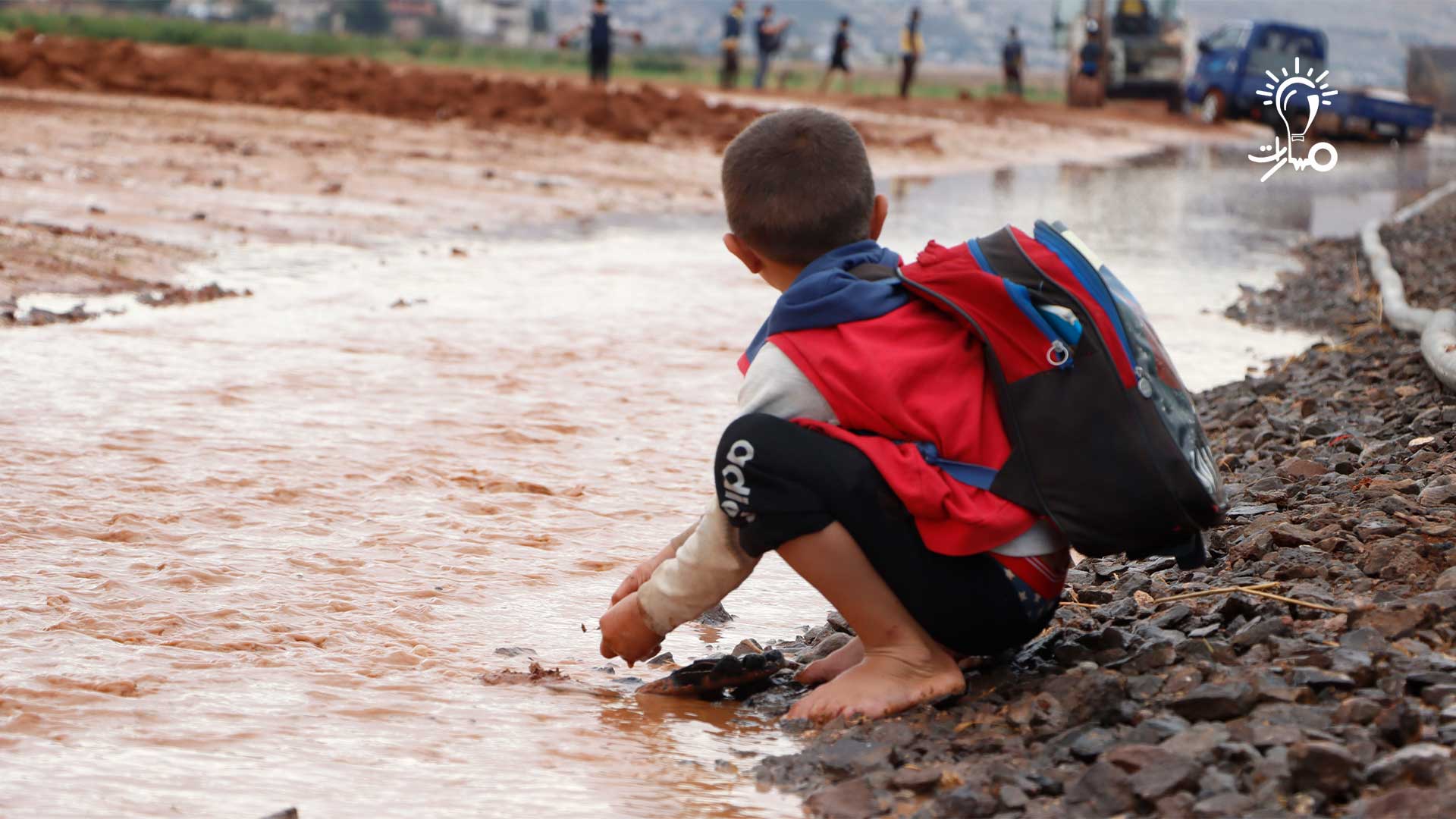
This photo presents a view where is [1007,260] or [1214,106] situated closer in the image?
[1007,260]

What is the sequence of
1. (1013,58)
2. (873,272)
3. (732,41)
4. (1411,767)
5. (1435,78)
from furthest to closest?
(1435,78) < (1013,58) < (732,41) < (873,272) < (1411,767)

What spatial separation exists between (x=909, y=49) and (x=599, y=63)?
9.03 metres

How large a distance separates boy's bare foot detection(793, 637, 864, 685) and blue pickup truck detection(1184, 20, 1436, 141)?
27.9 m

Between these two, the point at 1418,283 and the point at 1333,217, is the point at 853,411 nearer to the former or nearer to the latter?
the point at 1418,283

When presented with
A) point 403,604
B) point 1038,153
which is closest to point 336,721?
point 403,604

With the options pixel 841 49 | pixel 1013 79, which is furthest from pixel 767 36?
pixel 1013 79

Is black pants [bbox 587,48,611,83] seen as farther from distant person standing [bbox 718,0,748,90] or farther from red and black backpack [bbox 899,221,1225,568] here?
red and black backpack [bbox 899,221,1225,568]

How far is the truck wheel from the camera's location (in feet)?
104

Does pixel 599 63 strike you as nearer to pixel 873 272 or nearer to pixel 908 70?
pixel 908 70

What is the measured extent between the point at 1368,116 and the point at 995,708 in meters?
30.6

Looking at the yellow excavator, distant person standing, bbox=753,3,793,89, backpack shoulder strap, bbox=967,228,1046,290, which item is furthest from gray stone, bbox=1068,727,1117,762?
the yellow excavator

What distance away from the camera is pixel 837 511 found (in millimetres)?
2572

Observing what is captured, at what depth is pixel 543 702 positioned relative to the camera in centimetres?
294

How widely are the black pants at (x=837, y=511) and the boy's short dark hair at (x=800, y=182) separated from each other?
1.24 ft
